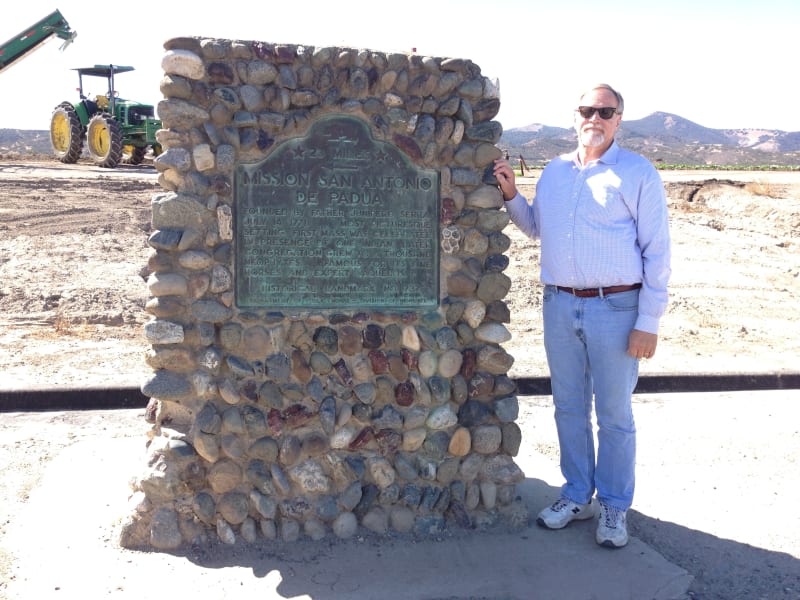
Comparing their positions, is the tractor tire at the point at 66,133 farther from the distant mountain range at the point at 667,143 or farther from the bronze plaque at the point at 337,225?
the bronze plaque at the point at 337,225

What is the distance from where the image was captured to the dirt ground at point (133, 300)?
5379 millimetres

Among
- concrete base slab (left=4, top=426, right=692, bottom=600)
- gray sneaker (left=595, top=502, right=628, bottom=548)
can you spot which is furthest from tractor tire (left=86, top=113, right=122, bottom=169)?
gray sneaker (left=595, top=502, right=628, bottom=548)

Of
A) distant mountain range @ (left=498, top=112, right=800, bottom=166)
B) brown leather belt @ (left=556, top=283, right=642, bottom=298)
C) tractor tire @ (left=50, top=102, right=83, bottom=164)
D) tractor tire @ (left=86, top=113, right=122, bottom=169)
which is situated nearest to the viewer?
brown leather belt @ (left=556, top=283, right=642, bottom=298)

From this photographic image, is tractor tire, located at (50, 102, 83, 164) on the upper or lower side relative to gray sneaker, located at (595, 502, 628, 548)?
upper

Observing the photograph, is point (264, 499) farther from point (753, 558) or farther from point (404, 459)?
point (753, 558)

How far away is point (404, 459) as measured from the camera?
412 centimetres

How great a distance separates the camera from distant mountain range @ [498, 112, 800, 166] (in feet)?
209

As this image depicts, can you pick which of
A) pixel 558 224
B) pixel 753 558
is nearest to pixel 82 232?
pixel 558 224

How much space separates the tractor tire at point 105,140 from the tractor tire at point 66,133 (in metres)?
1.03

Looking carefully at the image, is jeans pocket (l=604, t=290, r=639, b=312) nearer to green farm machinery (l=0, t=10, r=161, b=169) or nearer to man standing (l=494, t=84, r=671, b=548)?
man standing (l=494, t=84, r=671, b=548)

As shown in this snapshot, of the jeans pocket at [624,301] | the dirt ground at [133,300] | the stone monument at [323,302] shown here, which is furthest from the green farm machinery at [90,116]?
the jeans pocket at [624,301]

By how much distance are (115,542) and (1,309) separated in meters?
5.94

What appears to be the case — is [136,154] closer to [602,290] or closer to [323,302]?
[323,302]

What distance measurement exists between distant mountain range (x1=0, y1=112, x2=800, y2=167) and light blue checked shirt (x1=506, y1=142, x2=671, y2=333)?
86.4ft
